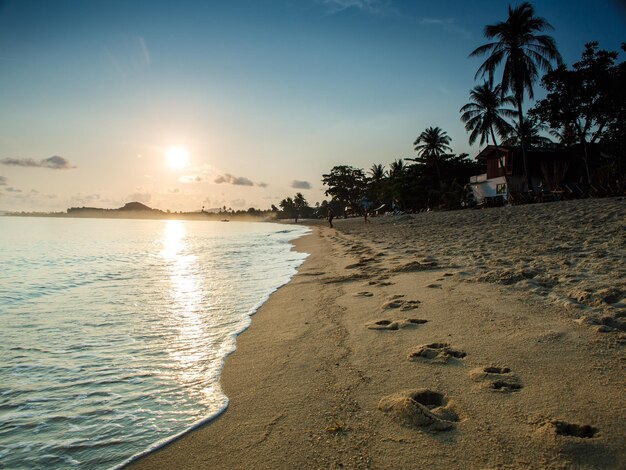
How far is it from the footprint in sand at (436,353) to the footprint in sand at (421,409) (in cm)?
56

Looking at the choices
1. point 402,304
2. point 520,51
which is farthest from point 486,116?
point 402,304

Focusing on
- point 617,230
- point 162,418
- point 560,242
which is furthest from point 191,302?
point 617,230

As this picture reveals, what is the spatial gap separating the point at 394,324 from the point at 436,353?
885 millimetres

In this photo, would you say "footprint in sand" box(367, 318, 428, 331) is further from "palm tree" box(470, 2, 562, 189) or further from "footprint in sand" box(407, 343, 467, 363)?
"palm tree" box(470, 2, 562, 189)

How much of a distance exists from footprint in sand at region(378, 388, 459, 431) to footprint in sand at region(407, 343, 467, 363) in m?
0.56

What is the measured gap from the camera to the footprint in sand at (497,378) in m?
2.38

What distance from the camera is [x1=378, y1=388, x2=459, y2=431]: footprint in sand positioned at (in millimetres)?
2051

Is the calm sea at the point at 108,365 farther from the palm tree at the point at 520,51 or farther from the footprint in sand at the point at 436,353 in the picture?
the palm tree at the point at 520,51

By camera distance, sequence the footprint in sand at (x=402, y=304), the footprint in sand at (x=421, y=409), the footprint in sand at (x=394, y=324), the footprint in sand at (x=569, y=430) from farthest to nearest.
→ the footprint in sand at (x=402, y=304), the footprint in sand at (x=394, y=324), the footprint in sand at (x=421, y=409), the footprint in sand at (x=569, y=430)

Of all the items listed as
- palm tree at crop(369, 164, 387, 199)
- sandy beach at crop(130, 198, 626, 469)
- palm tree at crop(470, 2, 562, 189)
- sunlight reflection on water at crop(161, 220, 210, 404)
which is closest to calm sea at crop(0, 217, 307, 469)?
sunlight reflection on water at crop(161, 220, 210, 404)

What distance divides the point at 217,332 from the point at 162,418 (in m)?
1.97

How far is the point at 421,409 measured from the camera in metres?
2.15

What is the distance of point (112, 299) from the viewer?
21.5 ft

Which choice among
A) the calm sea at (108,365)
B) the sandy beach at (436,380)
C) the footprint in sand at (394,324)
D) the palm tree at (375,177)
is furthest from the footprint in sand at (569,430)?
the palm tree at (375,177)
